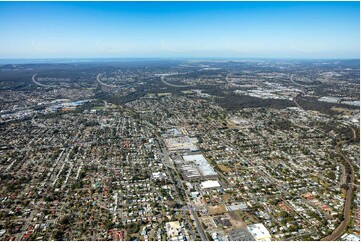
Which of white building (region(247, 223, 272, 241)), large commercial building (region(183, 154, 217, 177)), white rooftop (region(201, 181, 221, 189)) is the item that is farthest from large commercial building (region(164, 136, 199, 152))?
white building (region(247, 223, 272, 241))

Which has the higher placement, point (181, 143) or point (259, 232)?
point (181, 143)

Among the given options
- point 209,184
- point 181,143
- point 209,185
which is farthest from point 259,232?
point 181,143

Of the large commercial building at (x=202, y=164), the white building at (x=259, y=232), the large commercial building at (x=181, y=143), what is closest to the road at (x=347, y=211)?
the white building at (x=259, y=232)

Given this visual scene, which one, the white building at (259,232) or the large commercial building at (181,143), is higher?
the large commercial building at (181,143)

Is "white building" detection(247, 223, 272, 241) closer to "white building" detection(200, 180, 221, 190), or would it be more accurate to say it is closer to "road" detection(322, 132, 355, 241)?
"road" detection(322, 132, 355, 241)

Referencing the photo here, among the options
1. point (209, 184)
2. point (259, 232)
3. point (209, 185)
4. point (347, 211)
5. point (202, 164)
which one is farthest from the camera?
point (202, 164)

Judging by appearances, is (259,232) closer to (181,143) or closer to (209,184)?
(209,184)

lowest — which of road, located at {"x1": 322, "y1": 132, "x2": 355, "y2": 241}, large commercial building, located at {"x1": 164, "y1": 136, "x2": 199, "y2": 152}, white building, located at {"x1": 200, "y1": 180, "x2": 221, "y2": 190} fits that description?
road, located at {"x1": 322, "y1": 132, "x2": 355, "y2": 241}

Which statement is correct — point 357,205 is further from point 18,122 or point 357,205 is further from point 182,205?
point 18,122

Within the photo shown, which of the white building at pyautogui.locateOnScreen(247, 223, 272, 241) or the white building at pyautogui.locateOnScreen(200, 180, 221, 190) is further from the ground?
the white building at pyautogui.locateOnScreen(200, 180, 221, 190)

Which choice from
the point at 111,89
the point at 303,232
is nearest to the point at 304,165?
the point at 303,232

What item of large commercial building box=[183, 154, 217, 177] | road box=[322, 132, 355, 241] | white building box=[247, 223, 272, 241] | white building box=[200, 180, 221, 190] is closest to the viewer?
white building box=[247, 223, 272, 241]

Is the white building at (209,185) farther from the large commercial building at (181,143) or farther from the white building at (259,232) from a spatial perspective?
the large commercial building at (181,143)
